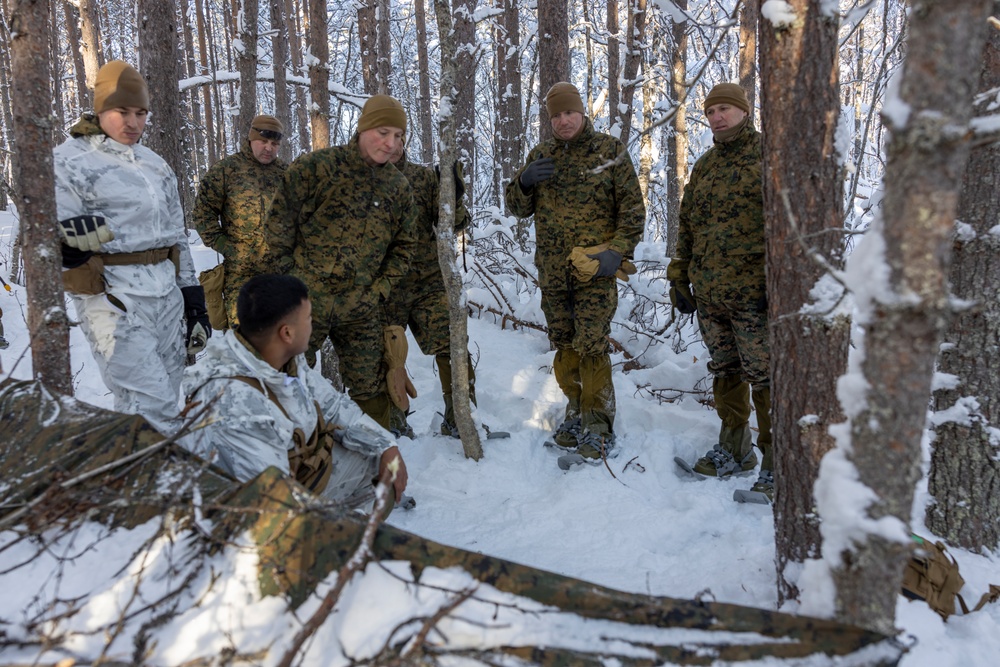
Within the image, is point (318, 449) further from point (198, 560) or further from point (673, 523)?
point (673, 523)

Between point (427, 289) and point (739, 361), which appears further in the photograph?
point (427, 289)

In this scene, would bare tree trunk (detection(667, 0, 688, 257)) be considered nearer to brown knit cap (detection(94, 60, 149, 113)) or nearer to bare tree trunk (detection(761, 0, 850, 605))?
bare tree trunk (detection(761, 0, 850, 605))

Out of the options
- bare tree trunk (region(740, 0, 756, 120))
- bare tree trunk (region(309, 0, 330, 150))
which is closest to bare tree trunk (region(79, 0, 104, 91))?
bare tree trunk (region(309, 0, 330, 150))

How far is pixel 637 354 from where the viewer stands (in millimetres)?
5625

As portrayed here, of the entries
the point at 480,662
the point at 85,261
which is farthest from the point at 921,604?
the point at 85,261

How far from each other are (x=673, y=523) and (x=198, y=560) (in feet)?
7.39

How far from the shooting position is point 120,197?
3.15 meters

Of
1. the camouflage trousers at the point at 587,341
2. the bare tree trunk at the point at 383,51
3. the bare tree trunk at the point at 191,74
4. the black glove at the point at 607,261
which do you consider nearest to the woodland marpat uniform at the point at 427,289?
the camouflage trousers at the point at 587,341

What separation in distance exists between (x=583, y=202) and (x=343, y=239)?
4.93 feet

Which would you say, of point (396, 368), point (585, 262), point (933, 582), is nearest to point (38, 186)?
point (396, 368)

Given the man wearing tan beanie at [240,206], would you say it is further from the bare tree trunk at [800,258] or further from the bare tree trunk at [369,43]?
the bare tree trunk at [369,43]

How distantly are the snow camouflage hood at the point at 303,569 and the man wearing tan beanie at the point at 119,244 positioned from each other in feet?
4.21

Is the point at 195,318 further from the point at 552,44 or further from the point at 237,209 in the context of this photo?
the point at 552,44

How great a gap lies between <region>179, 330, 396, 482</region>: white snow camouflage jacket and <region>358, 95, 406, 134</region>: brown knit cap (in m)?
1.53
